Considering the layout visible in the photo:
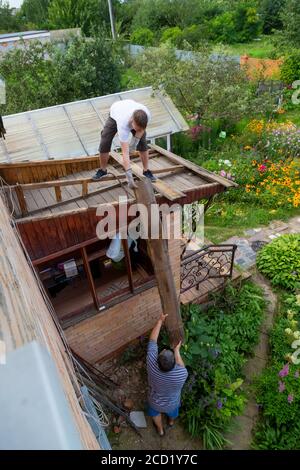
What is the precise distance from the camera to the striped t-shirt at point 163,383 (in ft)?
14.6

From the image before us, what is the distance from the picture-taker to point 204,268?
7.53 meters

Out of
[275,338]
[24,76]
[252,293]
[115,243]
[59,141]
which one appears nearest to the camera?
[115,243]

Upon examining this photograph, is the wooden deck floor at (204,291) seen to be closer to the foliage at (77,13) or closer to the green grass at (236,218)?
the green grass at (236,218)

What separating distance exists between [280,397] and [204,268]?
3.03 m

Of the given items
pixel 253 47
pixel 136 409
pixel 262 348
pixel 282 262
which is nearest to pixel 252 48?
pixel 253 47

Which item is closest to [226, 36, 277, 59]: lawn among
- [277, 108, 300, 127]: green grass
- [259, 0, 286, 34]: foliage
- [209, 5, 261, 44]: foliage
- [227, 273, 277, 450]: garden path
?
[209, 5, 261, 44]: foliage

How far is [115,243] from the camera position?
4906mm

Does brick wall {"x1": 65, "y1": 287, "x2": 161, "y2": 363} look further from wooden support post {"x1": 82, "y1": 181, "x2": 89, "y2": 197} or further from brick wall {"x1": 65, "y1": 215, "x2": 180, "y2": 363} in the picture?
wooden support post {"x1": 82, "y1": 181, "x2": 89, "y2": 197}

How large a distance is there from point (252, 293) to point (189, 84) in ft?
32.6

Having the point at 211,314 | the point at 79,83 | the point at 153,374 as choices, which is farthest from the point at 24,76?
the point at 153,374

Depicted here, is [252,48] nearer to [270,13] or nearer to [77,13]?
[270,13]

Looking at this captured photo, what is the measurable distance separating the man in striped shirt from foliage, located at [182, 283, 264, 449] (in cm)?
70

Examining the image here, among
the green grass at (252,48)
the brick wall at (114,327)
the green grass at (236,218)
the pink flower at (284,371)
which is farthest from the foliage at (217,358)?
the green grass at (252,48)
